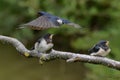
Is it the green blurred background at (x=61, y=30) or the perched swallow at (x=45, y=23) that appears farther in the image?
the green blurred background at (x=61, y=30)

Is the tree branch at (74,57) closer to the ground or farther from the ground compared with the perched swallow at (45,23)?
closer to the ground

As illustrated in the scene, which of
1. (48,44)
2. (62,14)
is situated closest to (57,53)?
(48,44)

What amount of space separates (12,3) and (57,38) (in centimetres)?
52

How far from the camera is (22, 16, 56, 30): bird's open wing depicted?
1.35 metres

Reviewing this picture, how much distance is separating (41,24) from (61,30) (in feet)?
11.0

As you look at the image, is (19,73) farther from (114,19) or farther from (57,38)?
(114,19)

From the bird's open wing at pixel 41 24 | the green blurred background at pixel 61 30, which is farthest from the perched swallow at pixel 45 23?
the green blurred background at pixel 61 30

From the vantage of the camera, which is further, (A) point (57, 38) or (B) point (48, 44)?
(A) point (57, 38)

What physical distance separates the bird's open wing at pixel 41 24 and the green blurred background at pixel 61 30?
2.86m

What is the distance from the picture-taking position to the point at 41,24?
1388 mm

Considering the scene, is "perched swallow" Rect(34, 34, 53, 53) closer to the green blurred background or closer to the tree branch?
the tree branch

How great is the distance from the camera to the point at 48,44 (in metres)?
1.48

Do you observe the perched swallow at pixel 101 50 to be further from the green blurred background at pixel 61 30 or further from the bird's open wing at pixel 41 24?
the green blurred background at pixel 61 30

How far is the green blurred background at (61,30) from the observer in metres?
4.52
